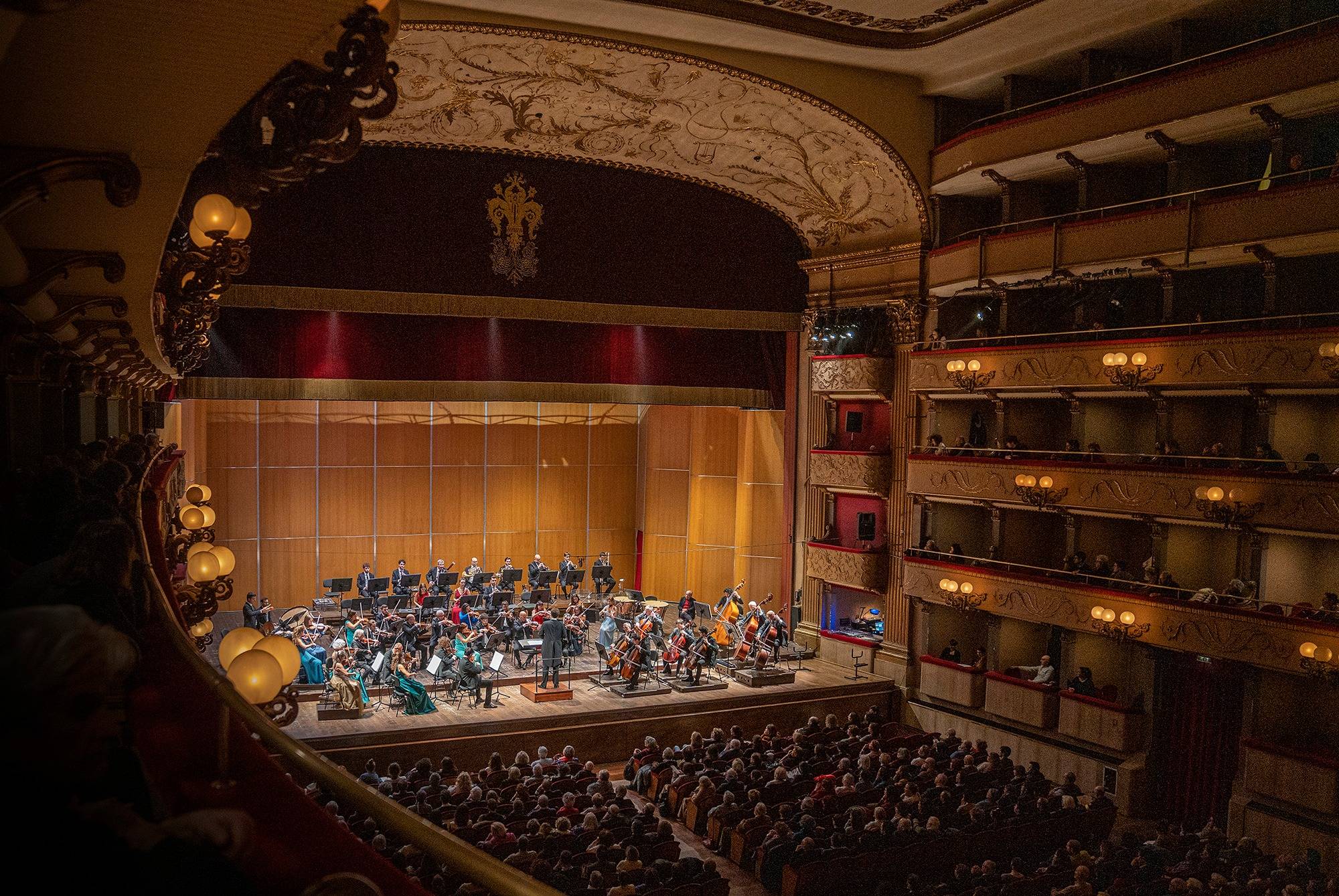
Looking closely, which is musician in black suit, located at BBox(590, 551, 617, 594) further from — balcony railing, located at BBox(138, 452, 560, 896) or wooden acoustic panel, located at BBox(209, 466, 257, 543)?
balcony railing, located at BBox(138, 452, 560, 896)

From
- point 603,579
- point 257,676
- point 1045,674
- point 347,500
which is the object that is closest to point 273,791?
point 257,676

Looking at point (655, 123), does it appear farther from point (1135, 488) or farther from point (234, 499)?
point (234, 499)

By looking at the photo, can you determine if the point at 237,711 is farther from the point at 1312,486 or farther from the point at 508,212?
the point at 508,212

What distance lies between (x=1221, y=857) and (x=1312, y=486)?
14.8 feet

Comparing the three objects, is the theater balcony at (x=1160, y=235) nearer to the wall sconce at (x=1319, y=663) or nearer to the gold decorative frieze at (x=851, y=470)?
the gold decorative frieze at (x=851, y=470)

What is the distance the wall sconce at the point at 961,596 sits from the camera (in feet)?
52.4

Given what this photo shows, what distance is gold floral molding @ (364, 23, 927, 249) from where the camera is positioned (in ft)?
47.9

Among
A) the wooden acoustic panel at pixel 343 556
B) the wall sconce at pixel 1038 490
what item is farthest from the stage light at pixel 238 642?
the wooden acoustic panel at pixel 343 556

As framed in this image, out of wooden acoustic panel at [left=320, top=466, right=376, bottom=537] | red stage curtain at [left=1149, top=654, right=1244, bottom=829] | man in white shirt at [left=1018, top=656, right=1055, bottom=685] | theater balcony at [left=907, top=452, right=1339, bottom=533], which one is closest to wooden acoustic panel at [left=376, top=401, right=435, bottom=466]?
wooden acoustic panel at [left=320, top=466, right=376, bottom=537]

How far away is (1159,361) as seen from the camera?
13.6 meters

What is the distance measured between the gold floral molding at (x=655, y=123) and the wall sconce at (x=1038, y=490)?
4.81 meters

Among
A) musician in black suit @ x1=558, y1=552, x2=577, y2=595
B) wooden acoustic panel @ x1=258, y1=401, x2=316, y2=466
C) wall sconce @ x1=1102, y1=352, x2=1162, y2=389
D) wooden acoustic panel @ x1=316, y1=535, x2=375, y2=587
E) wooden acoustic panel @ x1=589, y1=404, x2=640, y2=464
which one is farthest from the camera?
wooden acoustic panel @ x1=589, y1=404, x2=640, y2=464

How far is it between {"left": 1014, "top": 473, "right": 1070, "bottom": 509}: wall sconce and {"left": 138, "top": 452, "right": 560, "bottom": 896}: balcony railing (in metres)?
14.1

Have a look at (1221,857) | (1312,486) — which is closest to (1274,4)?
(1312,486)
